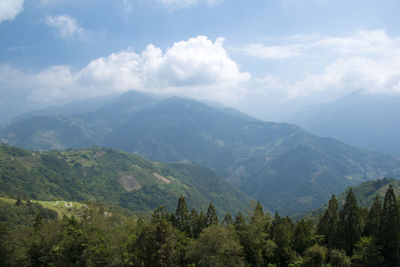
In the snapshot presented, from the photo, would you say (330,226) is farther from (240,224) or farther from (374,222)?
(240,224)

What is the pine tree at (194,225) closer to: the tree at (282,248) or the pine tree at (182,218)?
the pine tree at (182,218)

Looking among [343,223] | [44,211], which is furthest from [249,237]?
[44,211]

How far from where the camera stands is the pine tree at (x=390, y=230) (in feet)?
154

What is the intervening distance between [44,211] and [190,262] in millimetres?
153040

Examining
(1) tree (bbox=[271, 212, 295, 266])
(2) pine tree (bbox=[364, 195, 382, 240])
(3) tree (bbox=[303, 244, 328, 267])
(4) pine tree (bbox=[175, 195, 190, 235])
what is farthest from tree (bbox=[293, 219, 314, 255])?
(4) pine tree (bbox=[175, 195, 190, 235])

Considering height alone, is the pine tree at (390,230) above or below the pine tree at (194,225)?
above

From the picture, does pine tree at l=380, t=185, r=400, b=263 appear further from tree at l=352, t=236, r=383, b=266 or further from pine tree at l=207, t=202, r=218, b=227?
pine tree at l=207, t=202, r=218, b=227

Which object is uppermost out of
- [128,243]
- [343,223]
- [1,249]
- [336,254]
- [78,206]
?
[343,223]

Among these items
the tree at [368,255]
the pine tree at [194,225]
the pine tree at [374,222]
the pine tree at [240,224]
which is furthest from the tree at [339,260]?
the pine tree at [194,225]

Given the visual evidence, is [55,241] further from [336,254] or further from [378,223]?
[378,223]

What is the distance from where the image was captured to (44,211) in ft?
538

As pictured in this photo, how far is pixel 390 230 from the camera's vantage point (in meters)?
48.7

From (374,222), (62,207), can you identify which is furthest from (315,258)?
(62,207)

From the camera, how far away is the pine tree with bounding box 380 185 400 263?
154 ft
